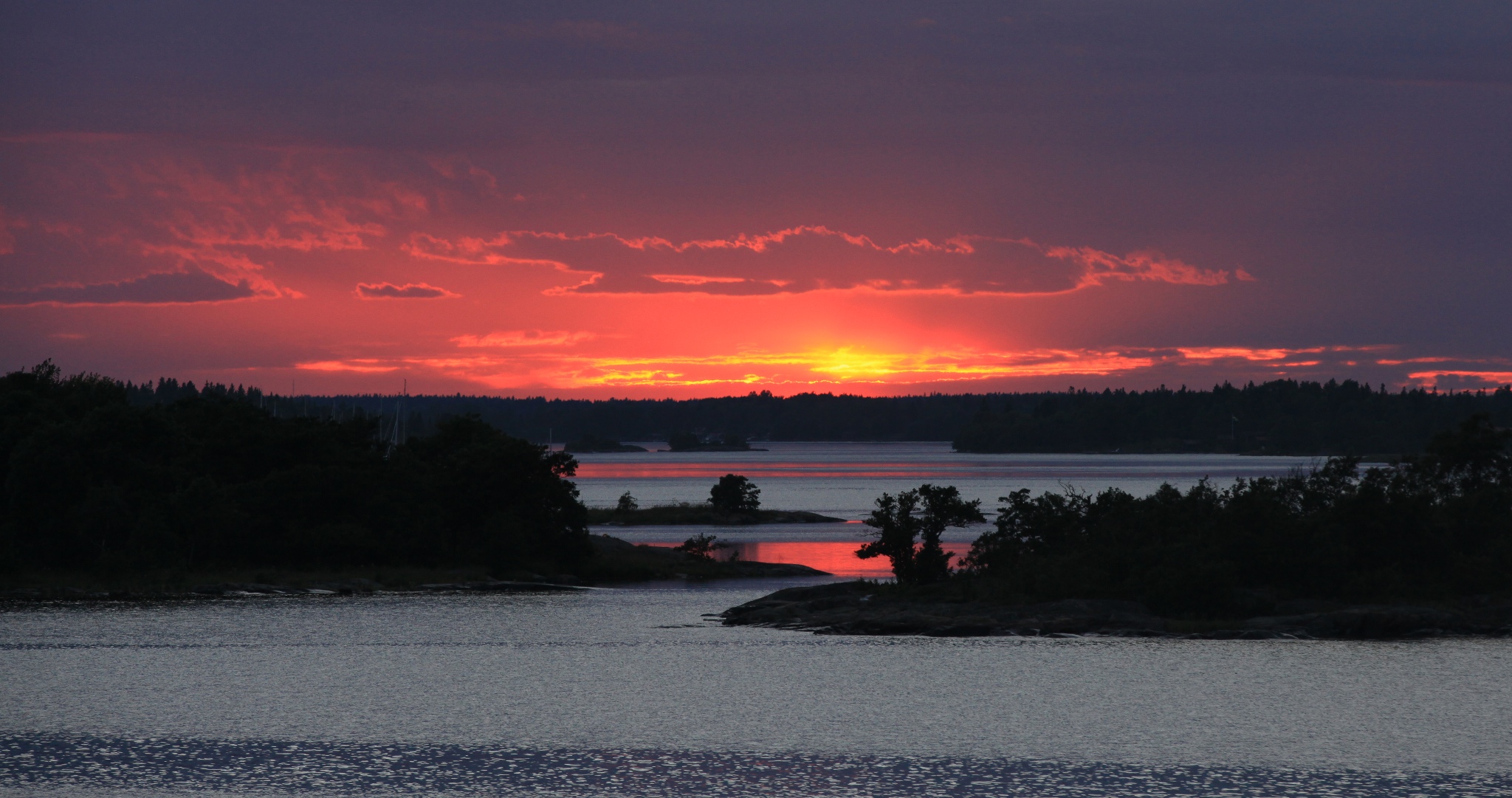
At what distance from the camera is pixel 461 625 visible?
7256 centimetres

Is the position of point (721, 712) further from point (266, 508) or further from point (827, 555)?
point (827, 555)

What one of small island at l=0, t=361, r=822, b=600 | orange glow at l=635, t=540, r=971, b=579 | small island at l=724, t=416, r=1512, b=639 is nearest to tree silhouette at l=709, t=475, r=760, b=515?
orange glow at l=635, t=540, r=971, b=579

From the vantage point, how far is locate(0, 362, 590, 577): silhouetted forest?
8500 centimetres

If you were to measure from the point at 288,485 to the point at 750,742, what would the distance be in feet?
192

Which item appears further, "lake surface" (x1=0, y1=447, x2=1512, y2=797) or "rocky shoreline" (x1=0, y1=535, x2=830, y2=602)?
"rocky shoreline" (x1=0, y1=535, x2=830, y2=602)

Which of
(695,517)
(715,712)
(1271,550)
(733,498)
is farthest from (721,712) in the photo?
(695,517)

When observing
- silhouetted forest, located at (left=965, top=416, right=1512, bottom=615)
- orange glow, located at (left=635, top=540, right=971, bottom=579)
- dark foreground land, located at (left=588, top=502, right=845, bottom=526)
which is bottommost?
orange glow, located at (left=635, top=540, right=971, bottom=579)

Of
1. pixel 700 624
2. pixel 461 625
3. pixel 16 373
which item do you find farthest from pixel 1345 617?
pixel 16 373

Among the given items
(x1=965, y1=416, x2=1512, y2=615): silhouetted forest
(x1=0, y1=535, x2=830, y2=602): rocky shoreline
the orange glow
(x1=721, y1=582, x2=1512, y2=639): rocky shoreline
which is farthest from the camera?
the orange glow

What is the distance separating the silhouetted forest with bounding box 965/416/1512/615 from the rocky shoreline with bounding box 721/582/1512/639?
1.85 meters

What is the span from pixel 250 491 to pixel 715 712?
54.3 m

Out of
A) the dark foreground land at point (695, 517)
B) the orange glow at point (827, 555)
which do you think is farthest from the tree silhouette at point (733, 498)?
the orange glow at point (827, 555)

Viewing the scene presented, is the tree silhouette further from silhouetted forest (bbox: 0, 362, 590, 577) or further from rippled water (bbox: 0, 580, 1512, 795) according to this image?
rippled water (bbox: 0, 580, 1512, 795)

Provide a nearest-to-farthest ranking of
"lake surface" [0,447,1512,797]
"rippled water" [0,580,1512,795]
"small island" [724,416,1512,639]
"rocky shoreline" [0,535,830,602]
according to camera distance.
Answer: "lake surface" [0,447,1512,797] < "rippled water" [0,580,1512,795] < "small island" [724,416,1512,639] < "rocky shoreline" [0,535,830,602]
